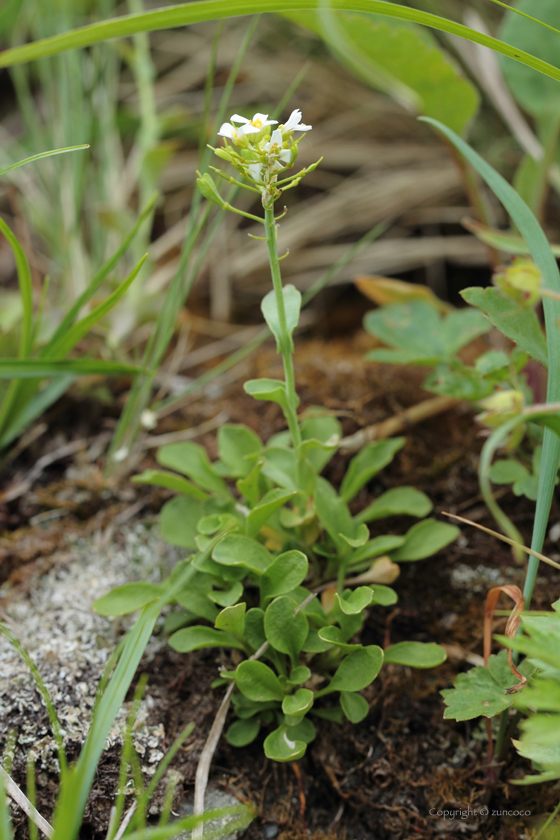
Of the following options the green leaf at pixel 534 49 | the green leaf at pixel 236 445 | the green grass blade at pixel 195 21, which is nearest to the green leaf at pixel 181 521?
the green leaf at pixel 236 445

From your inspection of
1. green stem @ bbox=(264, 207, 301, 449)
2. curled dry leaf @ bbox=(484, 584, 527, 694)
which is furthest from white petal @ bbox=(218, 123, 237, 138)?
curled dry leaf @ bbox=(484, 584, 527, 694)

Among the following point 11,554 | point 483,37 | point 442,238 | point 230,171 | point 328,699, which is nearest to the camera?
point 483,37

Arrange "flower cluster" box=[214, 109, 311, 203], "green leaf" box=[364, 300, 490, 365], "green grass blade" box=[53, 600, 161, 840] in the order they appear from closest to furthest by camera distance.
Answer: "green grass blade" box=[53, 600, 161, 840]
"flower cluster" box=[214, 109, 311, 203]
"green leaf" box=[364, 300, 490, 365]

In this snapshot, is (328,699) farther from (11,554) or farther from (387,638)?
(11,554)

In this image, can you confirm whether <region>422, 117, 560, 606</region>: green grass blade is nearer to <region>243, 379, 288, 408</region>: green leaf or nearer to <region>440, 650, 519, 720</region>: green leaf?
<region>440, 650, 519, 720</region>: green leaf

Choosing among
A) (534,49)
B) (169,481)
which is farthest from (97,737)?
(534,49)

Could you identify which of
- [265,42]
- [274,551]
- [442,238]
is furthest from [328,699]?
[265,42]

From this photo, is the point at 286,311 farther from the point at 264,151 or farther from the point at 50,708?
the point at 50,708
